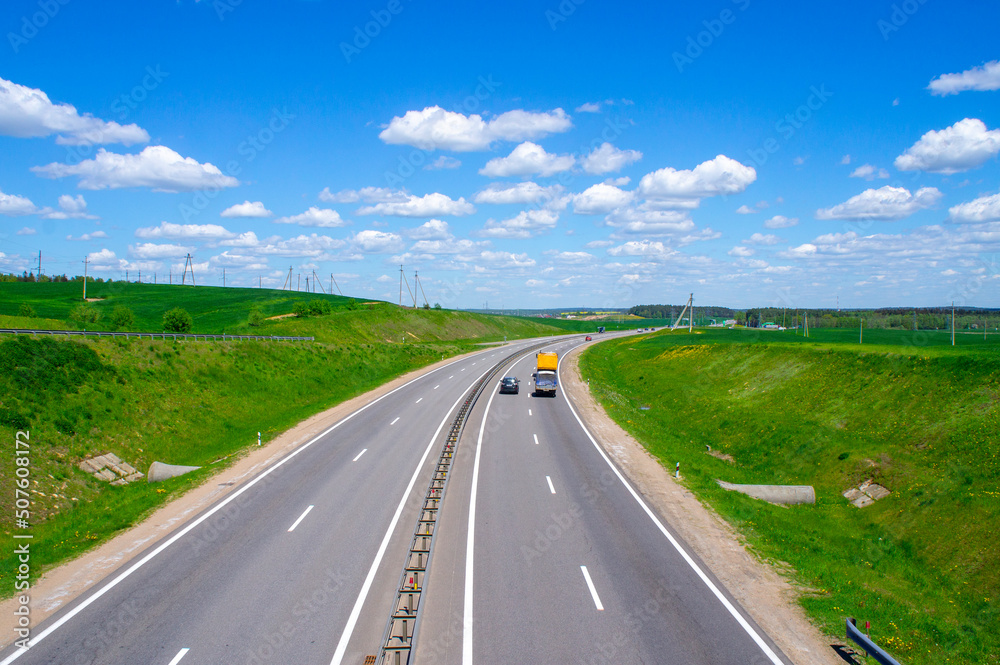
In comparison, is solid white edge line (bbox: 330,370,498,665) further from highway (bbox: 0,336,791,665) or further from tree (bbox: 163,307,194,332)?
tree (bbox: 163,307,194,332)

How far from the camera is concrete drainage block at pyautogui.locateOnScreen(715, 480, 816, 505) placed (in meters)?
22.5

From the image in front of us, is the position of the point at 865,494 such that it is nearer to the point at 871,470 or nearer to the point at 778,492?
the point at 871,470

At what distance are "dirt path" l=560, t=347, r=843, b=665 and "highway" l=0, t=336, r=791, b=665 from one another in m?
0.48

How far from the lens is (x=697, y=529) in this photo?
17109 mm

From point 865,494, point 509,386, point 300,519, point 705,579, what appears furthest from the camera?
point 509,386

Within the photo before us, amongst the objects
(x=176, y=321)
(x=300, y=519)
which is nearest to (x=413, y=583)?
(x=300, y=519)

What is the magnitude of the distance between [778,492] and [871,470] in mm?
4606

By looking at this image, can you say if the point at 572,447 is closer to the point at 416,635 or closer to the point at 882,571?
the point at 882,571

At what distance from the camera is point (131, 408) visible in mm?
30422

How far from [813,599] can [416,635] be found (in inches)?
367

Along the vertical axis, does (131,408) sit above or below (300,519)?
above

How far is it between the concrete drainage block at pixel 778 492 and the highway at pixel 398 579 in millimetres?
5248

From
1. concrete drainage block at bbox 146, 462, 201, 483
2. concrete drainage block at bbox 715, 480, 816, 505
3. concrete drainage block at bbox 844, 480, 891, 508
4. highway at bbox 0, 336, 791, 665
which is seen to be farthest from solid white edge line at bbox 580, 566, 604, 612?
concrete drainage block at bbox 146, 462, 201, 483

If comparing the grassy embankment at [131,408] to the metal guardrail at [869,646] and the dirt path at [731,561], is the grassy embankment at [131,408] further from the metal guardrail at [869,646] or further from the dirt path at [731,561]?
the metal guardrail at [869,646]
